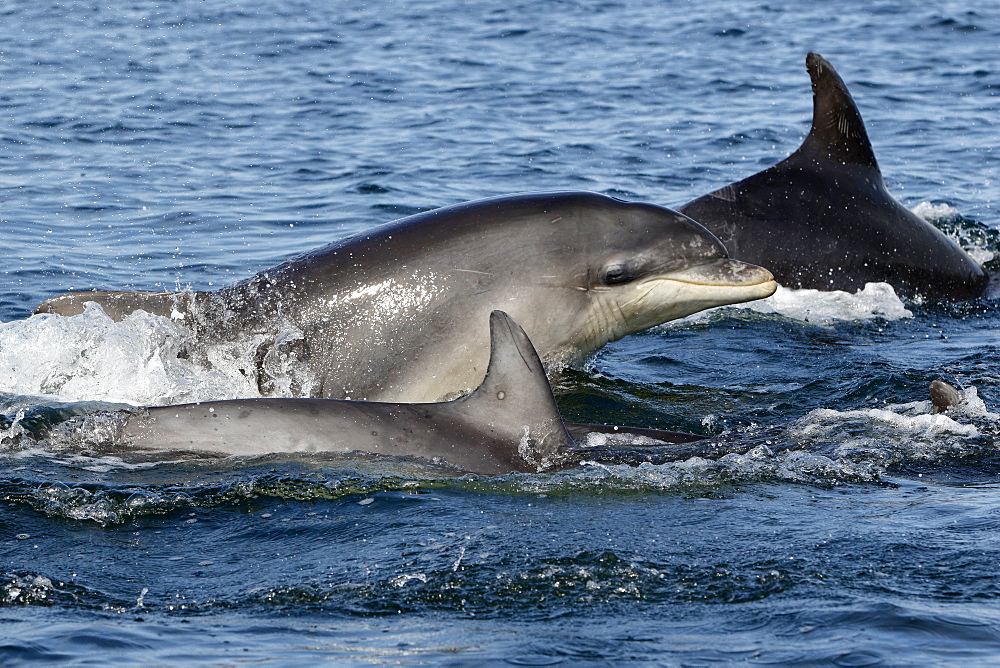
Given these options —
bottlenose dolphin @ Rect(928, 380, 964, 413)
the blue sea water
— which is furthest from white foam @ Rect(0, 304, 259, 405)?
Answer: bottlenose dolphin @ Rect(928, 380, 964, 413)

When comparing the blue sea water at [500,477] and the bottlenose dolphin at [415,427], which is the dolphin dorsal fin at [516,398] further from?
the blue sea water at [500,477]

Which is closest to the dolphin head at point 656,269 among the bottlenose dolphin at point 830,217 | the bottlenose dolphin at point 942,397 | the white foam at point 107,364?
the bottlenose dolphin at point 942,397

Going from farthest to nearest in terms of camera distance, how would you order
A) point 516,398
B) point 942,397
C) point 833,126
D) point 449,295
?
1. point 833,126
2. point 449,295
3. point 942,397
4. point 516,398

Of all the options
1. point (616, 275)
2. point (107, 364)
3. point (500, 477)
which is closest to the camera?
point (500, 477)

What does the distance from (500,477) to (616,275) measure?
2.20 m

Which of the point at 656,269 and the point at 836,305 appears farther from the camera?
the point at 836,305

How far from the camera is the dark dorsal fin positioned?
13680 mm

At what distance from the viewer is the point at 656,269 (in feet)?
30.9

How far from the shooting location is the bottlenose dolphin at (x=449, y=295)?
9195 mm

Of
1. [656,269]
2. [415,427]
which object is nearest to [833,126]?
[656,269]

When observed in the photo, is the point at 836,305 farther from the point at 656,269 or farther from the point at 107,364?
the point at 107,364

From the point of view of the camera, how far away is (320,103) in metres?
25.6

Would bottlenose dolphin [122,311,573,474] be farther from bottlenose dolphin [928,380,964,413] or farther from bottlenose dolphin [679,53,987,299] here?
bottlenose dolphin [679,53,987,299]

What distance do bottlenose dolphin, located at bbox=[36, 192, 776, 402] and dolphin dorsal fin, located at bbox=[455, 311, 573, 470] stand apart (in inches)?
50.6
